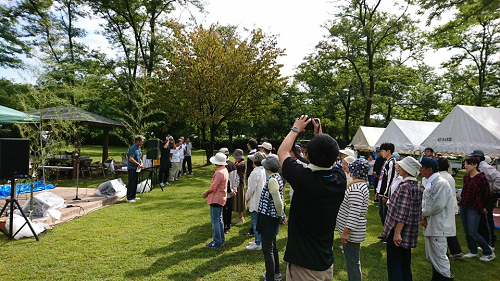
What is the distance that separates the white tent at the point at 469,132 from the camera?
772cm

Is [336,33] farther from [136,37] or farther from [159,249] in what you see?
[159,249]

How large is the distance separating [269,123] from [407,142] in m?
24.0

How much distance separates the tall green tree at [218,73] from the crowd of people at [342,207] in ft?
36.4

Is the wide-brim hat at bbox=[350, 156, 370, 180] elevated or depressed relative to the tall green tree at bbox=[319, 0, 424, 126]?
depressed

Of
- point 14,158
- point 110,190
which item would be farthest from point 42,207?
point 110,190

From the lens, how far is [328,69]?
28.7 metres

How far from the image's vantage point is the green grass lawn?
424cm

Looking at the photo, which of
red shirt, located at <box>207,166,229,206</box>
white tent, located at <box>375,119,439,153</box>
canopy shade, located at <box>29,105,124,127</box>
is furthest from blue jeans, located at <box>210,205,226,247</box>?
white tent, located at <box>375,119,439,153</box>

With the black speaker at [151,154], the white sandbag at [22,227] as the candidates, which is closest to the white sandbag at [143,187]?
the black speaker at [151,154]

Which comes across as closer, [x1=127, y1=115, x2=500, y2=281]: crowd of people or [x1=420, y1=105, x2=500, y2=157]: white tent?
[x1=127, y1=115, x2=500, y2=281]: crowd of people

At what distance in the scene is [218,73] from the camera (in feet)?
55.4

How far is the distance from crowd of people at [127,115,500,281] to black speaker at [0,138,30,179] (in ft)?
12.2

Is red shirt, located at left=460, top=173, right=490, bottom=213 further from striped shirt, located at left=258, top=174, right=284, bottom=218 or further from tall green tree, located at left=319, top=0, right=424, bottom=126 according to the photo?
tall green tree, located at left=319, top=0, right=424, bottom=126

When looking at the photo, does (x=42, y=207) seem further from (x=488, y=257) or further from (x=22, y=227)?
(x=488, y=257)
